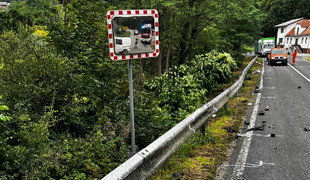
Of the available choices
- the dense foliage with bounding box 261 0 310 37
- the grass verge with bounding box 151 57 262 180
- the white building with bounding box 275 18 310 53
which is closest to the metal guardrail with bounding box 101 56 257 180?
the grass verge with bounding box 151 57 262 180

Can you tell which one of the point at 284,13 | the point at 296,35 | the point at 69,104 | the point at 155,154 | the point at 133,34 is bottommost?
the point at 155,154

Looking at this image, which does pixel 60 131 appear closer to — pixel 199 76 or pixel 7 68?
pixel 7 68

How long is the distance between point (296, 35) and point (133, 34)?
3018 inches

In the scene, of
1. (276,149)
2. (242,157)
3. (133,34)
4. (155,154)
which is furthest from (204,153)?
(133,34)

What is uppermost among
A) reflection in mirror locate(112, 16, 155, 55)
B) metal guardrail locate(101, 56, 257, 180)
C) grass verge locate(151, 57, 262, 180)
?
reflection in mirror locate(112, 16, 155, 55)

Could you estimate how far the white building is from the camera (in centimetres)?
6251

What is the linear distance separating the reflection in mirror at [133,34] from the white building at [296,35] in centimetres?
6929

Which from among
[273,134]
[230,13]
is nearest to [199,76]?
[273,134]

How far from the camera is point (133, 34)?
343 cm

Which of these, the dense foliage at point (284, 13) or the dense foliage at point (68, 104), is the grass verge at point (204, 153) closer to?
the dense foliage at point (68, 104)

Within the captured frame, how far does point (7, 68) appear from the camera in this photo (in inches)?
160

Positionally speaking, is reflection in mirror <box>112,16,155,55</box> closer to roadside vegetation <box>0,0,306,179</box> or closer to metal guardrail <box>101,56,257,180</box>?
roadside vegetation <box>0,0,306,179</box>

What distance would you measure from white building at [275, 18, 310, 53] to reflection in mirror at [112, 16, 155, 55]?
2728 inches

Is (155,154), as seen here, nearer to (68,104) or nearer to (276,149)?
(68,104)
